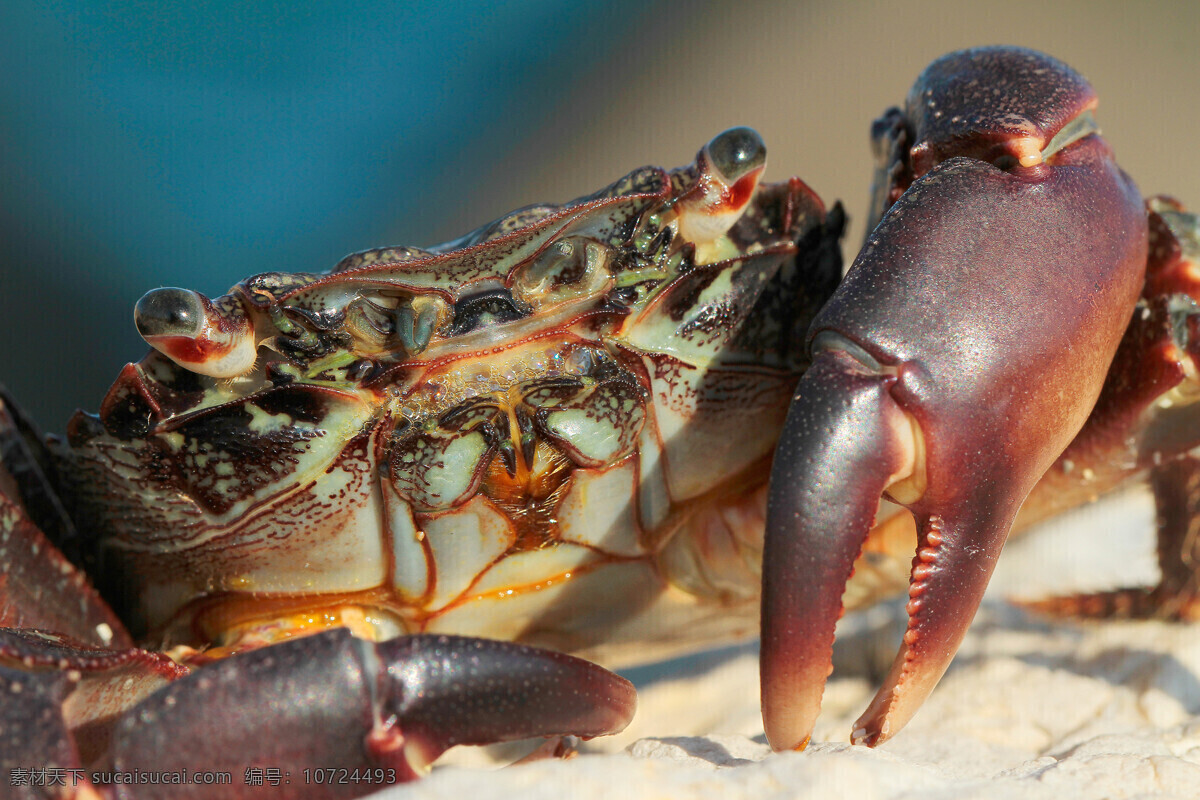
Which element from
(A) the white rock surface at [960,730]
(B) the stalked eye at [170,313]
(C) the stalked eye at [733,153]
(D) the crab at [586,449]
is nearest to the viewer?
(A) the white rock surface at [960,730]

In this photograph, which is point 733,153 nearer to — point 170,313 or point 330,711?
point 170,313

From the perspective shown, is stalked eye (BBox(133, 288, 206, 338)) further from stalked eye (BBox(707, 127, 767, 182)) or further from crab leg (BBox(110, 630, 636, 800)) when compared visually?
stalked eye (BBox(707, 127, 767, 182))

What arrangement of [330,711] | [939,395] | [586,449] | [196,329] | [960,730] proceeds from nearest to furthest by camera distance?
[330,711]
[939,395]
[196,329]
[586,449]
[960,730]

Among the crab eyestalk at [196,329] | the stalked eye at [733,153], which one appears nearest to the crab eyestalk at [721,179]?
the stalked eye at [733,153]

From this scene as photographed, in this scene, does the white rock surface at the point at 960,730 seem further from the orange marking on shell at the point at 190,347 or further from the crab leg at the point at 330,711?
the orange marking on shell at the point at 190,347

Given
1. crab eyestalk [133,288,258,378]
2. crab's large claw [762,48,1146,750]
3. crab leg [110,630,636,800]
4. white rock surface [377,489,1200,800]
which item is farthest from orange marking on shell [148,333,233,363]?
crab's large claw [762,48,1146,750]

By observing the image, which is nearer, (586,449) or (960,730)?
(586,449)

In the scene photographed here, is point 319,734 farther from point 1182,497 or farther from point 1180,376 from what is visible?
point 1182,497

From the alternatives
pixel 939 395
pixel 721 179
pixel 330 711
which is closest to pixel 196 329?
pixel 330 711
